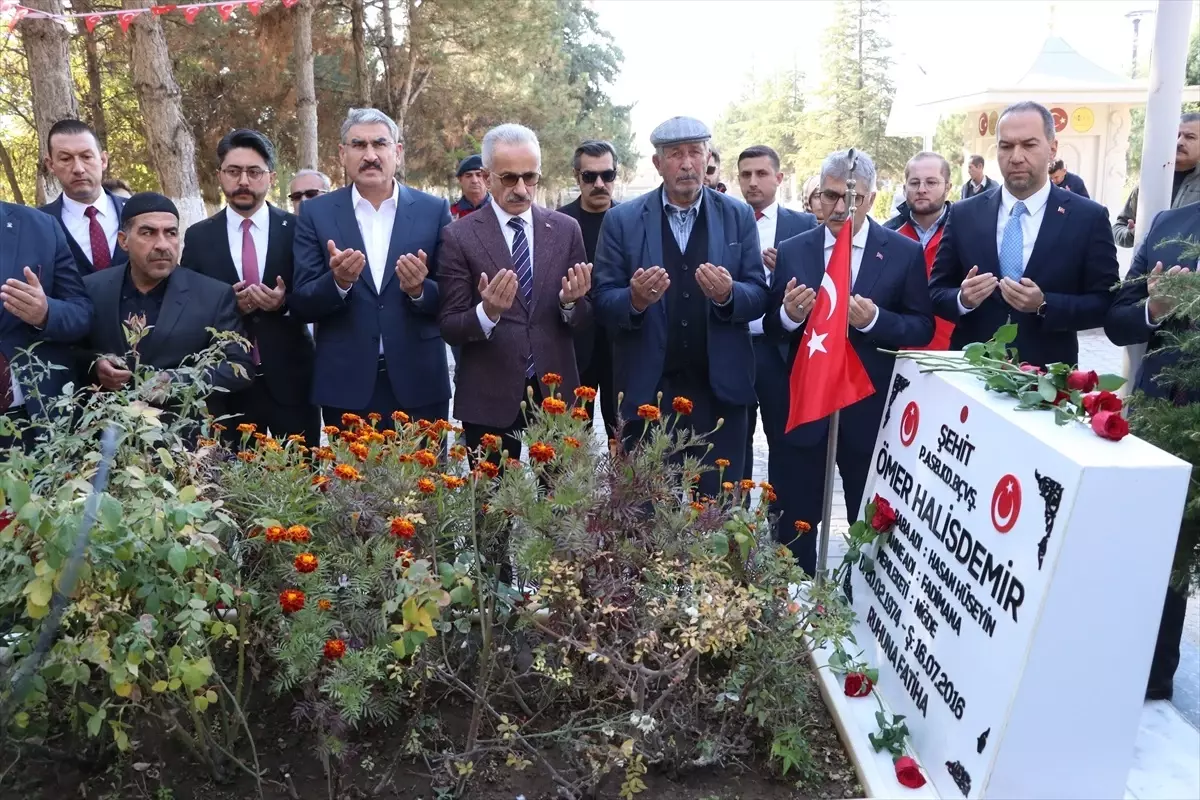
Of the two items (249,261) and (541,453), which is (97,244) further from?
(541,453)

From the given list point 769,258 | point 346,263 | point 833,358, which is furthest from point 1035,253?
point 346,263

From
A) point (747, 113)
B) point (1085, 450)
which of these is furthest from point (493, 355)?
point (747, 113)

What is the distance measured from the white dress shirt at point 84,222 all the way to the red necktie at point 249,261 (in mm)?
704

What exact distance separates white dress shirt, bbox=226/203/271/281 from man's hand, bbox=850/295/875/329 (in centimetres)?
248

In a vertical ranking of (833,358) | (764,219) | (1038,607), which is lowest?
(1038,607)

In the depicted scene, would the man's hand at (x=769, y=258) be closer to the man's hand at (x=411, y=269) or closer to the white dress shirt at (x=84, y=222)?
the man's hand at (x=411, y=269)

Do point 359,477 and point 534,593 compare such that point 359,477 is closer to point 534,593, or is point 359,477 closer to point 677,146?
point 534,593

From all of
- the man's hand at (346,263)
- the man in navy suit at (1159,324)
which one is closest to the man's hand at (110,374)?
the man's hand at (346,263)

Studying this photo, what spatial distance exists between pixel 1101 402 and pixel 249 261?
11.2ft

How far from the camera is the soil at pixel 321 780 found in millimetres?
2350

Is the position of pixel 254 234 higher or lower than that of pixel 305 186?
lower

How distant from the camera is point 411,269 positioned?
3.77m

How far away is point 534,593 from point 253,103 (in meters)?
18.8

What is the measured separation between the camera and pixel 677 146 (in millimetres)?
3895
